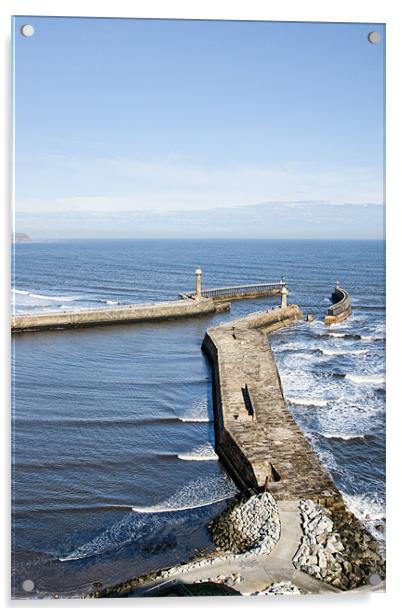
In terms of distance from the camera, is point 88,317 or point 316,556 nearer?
point 316,556

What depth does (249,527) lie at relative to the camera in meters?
7.78

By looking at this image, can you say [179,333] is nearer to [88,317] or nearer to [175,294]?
[88,317]

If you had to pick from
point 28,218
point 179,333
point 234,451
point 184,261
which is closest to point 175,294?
point 179,333

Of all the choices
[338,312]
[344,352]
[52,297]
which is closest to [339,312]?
[338,312]

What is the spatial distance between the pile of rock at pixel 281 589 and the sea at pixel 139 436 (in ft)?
5.02

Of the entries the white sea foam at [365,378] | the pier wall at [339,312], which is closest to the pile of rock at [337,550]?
the white sea foam at [365,378]

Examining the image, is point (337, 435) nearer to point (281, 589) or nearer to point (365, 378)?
point (365, 378)

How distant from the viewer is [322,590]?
21.1 feet

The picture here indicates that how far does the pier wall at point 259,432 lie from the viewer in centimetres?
834

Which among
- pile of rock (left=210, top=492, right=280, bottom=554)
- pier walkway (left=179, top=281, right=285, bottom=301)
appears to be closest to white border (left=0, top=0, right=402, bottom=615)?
pile of rock (left=210, top=492, right=280, bottom=554)

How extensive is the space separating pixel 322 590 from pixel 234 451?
3.60 metres

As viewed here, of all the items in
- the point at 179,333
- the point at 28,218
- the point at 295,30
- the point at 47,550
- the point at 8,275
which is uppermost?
the point at 295,30

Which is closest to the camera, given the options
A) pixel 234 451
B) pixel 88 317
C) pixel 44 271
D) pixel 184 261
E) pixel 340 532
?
pixel 340 532
